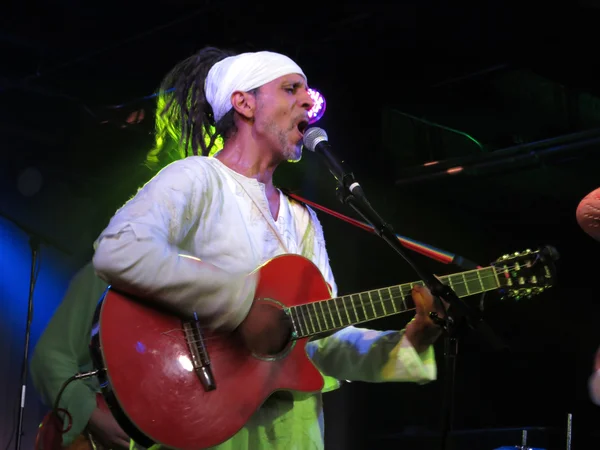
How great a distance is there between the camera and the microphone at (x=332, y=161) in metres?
2.53

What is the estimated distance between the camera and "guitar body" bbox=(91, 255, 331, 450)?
2.20m

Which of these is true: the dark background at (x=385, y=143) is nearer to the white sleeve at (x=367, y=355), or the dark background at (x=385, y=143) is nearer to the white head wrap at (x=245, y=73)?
the white head wrap at (x=245, y=73)

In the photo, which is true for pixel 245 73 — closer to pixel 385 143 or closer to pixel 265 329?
pixel 265 329

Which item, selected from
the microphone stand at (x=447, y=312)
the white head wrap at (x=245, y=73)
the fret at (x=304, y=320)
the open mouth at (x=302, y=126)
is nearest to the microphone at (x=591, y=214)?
the microphone stand at (x=447, y=312)

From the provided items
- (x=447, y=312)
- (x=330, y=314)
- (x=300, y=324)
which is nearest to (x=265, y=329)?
(x=300, y=324)

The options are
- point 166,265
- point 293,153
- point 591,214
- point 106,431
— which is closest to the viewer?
point 591,214

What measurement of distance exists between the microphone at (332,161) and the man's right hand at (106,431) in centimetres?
201

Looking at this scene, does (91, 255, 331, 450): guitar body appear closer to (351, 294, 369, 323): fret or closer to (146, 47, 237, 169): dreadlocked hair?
(351, 294, 369, 323): fret

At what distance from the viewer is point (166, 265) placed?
2.33 meters

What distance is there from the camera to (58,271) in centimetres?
790

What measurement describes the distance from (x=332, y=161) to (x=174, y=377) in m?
0.92

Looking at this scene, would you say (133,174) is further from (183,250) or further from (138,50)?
(183,250)

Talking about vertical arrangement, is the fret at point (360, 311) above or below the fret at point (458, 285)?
below

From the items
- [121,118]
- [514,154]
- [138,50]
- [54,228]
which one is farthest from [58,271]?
[514,154]
